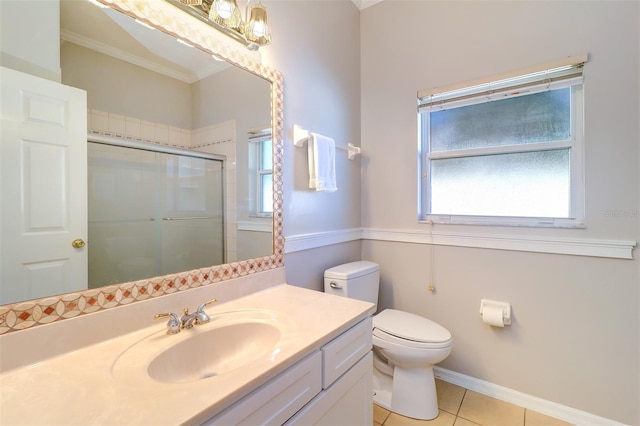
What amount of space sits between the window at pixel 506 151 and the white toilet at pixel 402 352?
2.28 ft

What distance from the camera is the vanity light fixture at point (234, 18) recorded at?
1.07m

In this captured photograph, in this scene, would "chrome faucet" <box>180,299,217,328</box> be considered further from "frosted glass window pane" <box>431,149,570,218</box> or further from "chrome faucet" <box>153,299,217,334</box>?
"frosted glass window pane" <box>431,149,570,218</box>

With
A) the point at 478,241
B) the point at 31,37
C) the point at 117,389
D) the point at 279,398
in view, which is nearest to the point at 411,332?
the point at 478,241

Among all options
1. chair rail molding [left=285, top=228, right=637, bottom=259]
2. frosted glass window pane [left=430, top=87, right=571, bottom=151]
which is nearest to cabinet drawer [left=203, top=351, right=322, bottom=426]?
chair rail molding [left=285, top=228, right=637, bottom=259]

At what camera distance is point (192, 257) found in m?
1.10

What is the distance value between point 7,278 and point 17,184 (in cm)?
23

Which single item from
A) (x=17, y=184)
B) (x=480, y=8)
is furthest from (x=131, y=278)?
(x=480, y=8)

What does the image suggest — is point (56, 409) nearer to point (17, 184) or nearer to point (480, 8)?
point (17, 184)

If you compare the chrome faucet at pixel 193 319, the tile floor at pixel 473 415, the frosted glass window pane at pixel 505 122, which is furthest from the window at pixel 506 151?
the chrome faucet at pixel 193 319

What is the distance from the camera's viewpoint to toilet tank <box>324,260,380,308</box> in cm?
169

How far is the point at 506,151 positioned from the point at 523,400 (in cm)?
146

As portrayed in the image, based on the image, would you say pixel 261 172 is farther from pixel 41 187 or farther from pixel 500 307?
pixel 500 307

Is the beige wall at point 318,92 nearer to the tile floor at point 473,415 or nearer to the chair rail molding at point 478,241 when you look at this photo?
the chair rail molding at point 478,241

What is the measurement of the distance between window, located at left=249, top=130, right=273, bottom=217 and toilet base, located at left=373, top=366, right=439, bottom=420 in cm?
119
